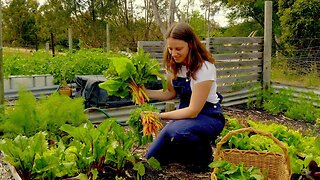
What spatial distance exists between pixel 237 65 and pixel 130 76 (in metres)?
4.72

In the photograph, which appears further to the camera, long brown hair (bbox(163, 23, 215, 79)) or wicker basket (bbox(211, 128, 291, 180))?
long brown hair (bbox(163, 23, 215, 79))

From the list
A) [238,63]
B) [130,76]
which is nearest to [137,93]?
[130,76]

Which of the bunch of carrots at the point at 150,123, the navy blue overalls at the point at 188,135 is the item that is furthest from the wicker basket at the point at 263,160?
the bunch of carrots at the point at 150,123

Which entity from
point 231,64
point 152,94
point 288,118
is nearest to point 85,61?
point 231,64

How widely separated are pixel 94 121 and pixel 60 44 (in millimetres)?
16955

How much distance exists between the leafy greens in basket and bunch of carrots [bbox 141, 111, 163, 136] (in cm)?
16

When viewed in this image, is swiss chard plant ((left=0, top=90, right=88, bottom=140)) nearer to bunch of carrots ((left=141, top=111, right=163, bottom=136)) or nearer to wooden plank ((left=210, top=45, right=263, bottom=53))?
bunch of carrots ((left=141, top=111, right=163, bottom=136))

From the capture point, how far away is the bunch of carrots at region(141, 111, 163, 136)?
263cm

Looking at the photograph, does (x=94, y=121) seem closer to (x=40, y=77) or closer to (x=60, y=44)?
(x=40, y=77)

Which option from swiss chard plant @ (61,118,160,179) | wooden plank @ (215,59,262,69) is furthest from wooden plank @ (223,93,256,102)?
swiss chard plant @ (61,118,160,179)

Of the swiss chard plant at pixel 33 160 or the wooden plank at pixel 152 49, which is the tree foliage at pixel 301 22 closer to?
the wooden plank at pixel 152 49

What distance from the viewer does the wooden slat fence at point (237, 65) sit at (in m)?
6.88

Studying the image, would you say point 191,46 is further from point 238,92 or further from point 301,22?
point 301,22

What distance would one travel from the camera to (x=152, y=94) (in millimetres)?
2957
